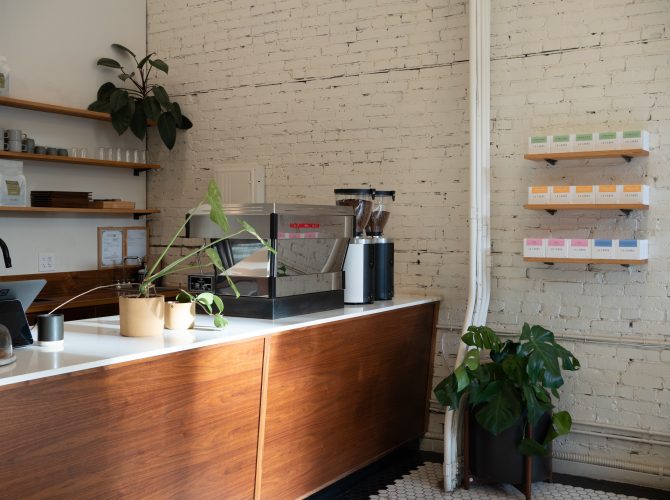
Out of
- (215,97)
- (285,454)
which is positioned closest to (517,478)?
(285,454)

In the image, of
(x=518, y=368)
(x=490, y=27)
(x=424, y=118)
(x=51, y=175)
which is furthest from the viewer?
(x=51, y=175)

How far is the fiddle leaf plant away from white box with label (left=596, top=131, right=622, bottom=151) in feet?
3.14

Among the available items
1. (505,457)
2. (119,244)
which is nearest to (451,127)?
(505,457)

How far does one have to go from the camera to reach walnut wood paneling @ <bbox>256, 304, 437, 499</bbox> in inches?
128

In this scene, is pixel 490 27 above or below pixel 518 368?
above

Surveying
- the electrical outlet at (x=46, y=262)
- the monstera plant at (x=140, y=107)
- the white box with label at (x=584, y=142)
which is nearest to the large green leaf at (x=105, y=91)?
the monstera plant at (x=140, y=107)

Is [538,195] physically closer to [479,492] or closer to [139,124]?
[479,492]

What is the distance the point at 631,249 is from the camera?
3797 mm

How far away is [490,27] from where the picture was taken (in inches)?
170

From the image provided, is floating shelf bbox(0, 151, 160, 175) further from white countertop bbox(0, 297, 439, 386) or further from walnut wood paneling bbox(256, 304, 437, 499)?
walnut wood paneling bbox(256, 304, 437, 499)

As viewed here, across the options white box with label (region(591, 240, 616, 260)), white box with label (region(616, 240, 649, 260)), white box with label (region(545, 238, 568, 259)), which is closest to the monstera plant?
white box with label (region(545, 238, 568, 259))

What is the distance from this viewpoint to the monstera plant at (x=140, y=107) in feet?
17.0

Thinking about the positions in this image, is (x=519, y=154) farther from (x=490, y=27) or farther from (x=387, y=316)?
(x=387, y=316)

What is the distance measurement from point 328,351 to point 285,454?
1.70ft
